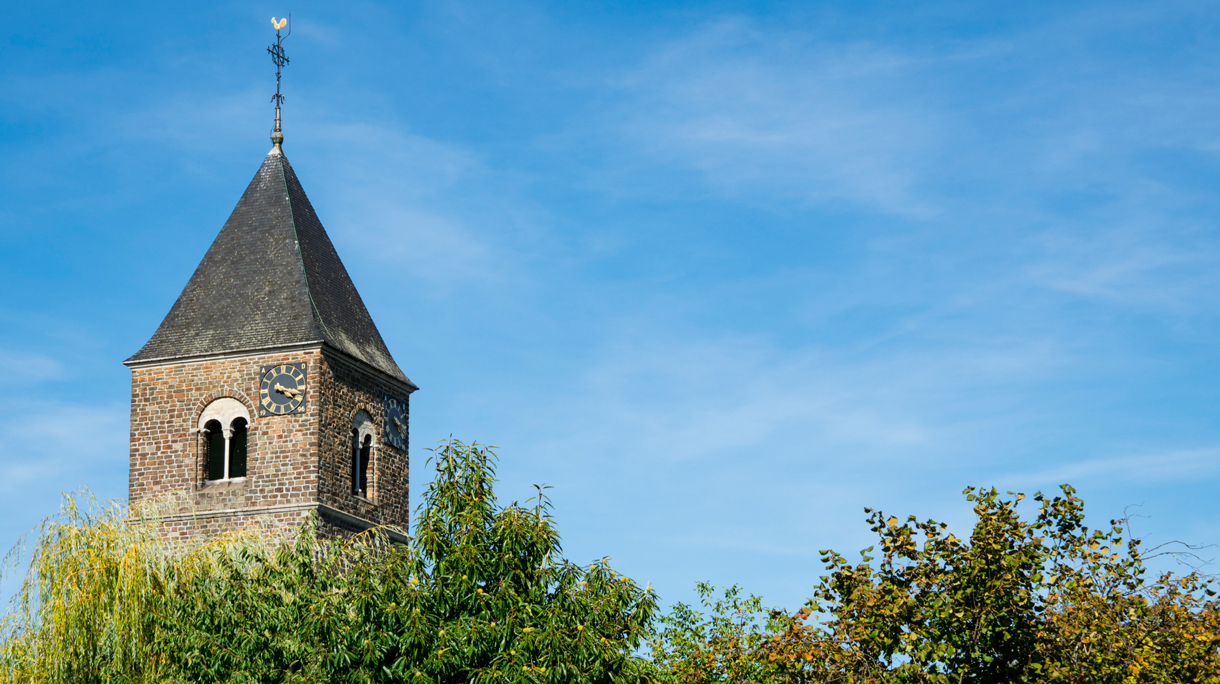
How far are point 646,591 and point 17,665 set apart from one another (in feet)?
33.0

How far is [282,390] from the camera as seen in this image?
3906cm

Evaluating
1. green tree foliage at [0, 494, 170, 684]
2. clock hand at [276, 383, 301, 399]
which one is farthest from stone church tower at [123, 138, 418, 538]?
green tree foliage at [0, 494, 170, 684]

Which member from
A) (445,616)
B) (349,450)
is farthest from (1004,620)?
(349,450)

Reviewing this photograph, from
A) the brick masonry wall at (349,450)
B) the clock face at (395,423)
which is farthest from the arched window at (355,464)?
the clock face at (395,423)

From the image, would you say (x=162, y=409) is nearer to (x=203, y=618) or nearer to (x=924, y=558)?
(x=203, y=618)

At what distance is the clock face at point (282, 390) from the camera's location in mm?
38844

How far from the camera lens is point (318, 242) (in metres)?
42.8

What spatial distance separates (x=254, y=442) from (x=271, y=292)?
427 cm

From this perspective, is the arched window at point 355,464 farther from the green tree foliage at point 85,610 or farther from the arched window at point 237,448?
the green tree foliage at point 85,610

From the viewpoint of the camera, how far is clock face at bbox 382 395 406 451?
4211cm

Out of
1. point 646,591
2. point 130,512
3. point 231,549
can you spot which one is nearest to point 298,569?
point 231,549

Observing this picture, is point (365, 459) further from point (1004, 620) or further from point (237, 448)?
point (1004, 620)

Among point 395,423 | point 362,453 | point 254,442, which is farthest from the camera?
point 395,423

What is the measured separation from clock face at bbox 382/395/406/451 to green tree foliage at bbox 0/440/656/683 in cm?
1457
